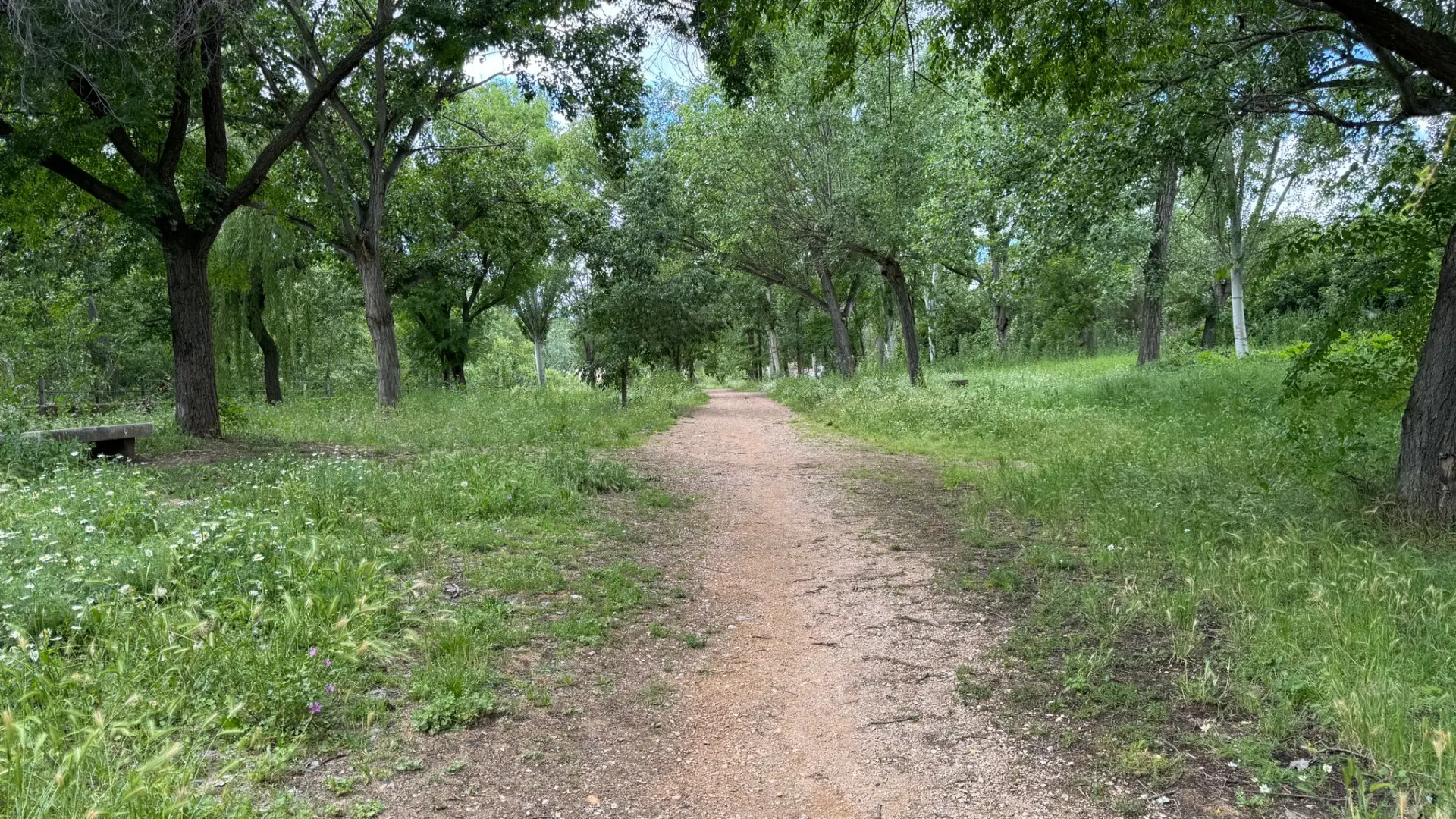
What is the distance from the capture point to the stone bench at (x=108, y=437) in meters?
7.65

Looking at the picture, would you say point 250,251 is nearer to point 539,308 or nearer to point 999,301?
point 539,308

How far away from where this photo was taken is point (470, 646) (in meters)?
3.73

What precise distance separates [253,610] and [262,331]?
66.1 ft

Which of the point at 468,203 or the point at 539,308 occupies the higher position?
the point at 468,203

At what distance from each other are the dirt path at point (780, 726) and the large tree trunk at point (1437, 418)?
327cm

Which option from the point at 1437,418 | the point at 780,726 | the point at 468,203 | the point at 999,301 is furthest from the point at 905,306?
the point at 780,726

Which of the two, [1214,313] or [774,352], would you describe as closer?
[1214,313]

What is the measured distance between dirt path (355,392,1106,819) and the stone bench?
692 cm

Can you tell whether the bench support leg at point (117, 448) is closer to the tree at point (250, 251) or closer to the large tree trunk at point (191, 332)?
the large tree trunk at point (191, 332)

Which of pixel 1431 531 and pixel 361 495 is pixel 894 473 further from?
pixel 361 495

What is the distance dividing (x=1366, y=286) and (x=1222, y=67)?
3.38 meters

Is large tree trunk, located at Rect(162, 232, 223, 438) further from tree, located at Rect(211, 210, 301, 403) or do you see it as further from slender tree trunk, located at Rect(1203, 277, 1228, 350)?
slender tree trunk, located at Rect(1203, 277, 1228, 350)

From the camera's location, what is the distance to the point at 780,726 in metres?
3.32

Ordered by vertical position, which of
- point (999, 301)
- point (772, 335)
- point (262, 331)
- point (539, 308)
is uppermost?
point (539, 308)
